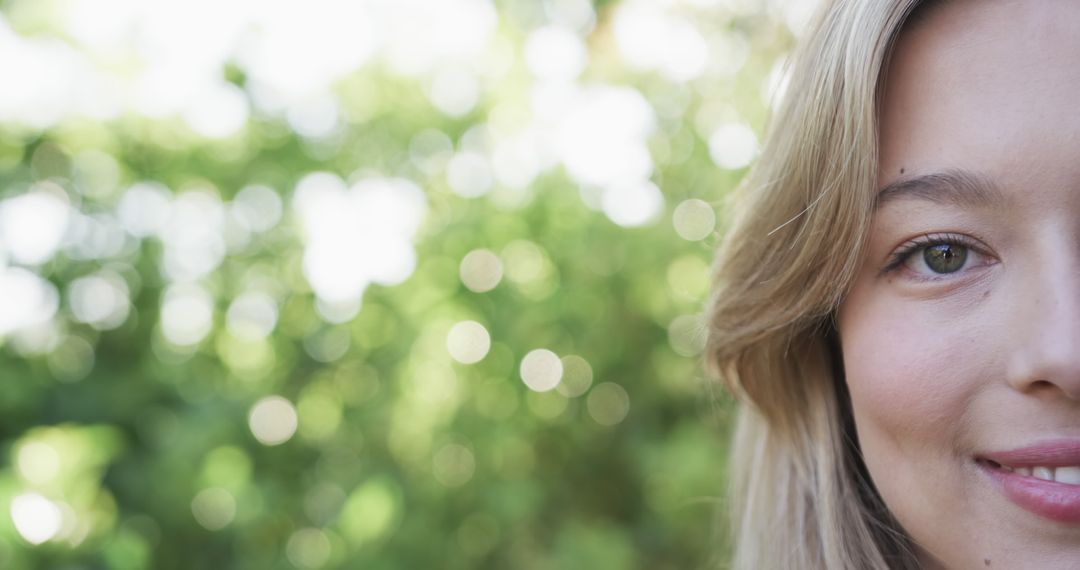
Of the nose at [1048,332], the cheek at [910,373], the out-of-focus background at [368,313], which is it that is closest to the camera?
the nose at [1048,332]

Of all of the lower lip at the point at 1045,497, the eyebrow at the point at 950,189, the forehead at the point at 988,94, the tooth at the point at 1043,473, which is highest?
the forehead at the point at 988,94

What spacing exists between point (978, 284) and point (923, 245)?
0.08 m

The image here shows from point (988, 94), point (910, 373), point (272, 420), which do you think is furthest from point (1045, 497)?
point (272, 420)

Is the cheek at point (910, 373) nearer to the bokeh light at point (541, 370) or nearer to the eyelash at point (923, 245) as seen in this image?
the eyelash at point (923, 245)

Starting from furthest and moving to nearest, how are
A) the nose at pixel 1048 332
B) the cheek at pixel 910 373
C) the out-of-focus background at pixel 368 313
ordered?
1. the out-of-focus background at pixel 368 313
2. the cheek at pixel 910 373
3. the nose at pixel 1048 332

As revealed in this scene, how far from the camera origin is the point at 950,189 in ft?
3.73

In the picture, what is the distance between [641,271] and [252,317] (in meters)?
0.88

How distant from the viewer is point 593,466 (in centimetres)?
223

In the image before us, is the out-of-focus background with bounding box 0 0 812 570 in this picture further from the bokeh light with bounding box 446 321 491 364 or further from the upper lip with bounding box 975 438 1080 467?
the upper lip with bounding box 975 438 1080 467

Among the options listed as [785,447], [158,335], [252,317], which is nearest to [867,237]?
[785,447]

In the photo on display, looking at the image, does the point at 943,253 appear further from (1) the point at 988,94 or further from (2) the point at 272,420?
(2) the point at 272,420

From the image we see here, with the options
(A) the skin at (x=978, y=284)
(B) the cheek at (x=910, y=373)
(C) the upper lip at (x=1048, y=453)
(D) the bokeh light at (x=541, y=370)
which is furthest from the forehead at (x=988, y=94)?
(D) the bokeh light at (x=541, y=370)

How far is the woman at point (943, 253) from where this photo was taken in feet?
3.52

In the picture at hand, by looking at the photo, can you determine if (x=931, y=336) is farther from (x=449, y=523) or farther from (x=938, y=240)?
(x=449, y=523)
